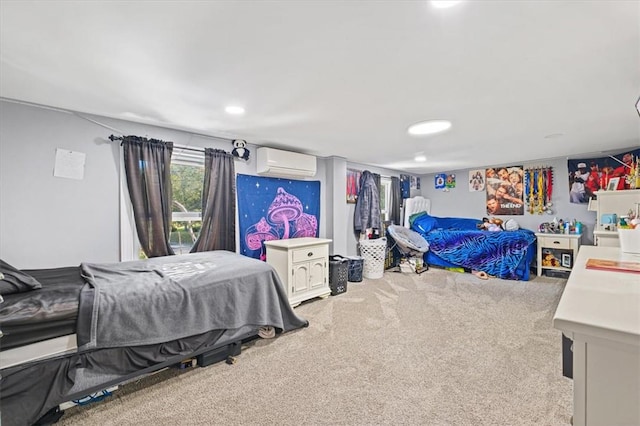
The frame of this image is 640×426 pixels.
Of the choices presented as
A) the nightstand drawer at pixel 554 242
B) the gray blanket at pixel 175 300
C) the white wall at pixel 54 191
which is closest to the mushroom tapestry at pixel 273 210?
the gray blanket at pixel 175 300

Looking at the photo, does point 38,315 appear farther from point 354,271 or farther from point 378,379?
point 354,271

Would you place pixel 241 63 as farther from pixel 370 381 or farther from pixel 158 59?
pixel 370 381

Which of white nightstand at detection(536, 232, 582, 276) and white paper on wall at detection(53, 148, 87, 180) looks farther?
white nightstand at detection(536, 232, 582, 276)

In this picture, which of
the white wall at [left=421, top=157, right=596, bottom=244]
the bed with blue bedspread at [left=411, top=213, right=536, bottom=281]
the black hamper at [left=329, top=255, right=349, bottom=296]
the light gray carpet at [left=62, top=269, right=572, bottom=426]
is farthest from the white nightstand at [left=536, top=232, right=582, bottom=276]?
the black hamper at [left=329, top=255, right=349, bottom=296]

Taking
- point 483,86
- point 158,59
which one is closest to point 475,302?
point 483,86

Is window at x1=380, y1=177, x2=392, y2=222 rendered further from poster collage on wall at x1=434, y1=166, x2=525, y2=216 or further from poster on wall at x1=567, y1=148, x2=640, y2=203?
poster on wall at x1=567, y1=148, x2=640, y2=203

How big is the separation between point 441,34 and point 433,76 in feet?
1.45

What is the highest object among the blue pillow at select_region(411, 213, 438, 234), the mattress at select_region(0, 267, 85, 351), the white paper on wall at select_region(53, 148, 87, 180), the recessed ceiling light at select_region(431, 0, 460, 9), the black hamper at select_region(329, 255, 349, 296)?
the recessed ceiling light at select_region(431, 0, 460, 9)

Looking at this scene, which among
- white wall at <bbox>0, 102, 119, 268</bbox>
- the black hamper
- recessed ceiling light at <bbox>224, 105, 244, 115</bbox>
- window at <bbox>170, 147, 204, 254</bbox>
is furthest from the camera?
the black hamper

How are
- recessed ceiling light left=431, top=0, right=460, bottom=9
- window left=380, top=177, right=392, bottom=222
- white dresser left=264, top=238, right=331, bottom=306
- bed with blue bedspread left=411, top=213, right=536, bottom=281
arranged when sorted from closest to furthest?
1. recessed ceiling light left=431, top=0, right=460, bottom=9
2. white dresser left=264, top=238, right=331, bottom=306
3. bed with blue bedspread left=411, top=213, right=536, bottom=281
4. window left=380, top=177, right=392, bottom=222

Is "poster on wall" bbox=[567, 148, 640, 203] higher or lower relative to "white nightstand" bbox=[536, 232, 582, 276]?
higher

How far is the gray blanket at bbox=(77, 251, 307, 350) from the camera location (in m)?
1.59

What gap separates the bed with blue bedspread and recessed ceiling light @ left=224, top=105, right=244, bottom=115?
416 centimetres

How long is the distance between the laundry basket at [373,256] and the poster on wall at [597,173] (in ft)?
10.2
